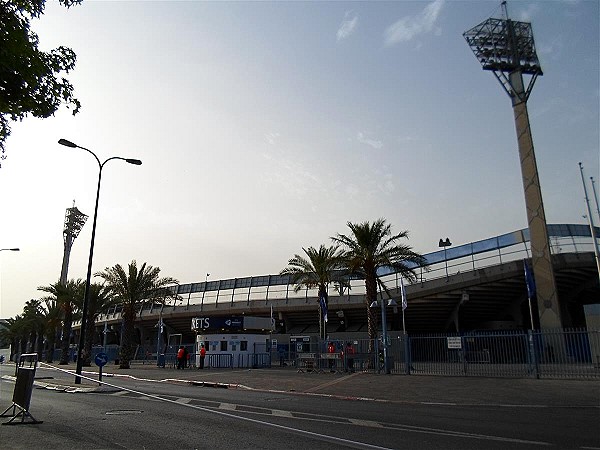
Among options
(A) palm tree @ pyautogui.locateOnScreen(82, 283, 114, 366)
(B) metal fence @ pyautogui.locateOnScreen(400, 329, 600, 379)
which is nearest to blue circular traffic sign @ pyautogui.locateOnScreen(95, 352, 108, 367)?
(B) metal fence @ pyautogui.locateOnScreen(400, 329, 600, 379)

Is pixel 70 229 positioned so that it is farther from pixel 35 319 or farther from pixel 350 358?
pixel 350 358

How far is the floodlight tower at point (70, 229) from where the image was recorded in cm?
7825

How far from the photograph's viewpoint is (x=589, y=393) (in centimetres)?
1538

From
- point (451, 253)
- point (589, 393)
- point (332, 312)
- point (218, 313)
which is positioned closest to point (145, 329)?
point (218, 313)

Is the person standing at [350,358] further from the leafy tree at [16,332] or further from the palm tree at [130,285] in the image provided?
the leafy tree at [16,332]

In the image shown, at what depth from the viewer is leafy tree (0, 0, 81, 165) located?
7094mm

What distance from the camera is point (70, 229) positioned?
7856 centimetres

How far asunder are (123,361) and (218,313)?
22434 mm

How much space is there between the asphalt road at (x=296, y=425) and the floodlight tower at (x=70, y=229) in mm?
69700

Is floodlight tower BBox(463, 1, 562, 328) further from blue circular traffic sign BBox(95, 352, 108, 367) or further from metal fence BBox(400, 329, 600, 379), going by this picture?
blue circular traffic sign BBox(95, 352, 108, 367)

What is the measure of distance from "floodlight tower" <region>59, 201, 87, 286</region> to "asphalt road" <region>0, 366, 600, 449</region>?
69.7 meters

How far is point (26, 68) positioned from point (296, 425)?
25.5ft

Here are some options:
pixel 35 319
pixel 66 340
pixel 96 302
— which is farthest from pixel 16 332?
pixel 96 302

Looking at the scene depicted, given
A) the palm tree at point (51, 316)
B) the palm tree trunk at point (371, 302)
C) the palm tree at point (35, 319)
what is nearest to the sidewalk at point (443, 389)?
the palm tree trunk at point (371, 302)
